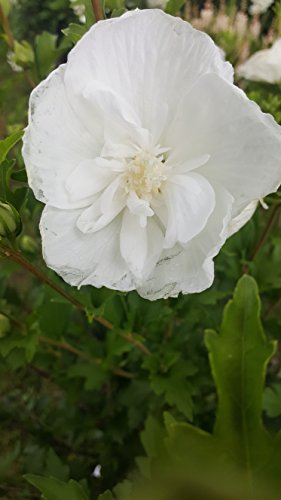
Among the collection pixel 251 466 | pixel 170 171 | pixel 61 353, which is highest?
pixel 170 171

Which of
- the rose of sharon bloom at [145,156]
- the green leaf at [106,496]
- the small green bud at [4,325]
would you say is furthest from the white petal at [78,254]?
the small green bud at [4,325]

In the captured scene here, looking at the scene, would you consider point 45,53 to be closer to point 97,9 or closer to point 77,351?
point 97,9

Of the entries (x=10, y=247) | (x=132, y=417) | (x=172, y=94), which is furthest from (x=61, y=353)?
(x=172, y=94)

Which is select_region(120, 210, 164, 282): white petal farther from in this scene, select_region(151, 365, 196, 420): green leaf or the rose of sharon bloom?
select_region(151, 365, 196, 420): green leaf

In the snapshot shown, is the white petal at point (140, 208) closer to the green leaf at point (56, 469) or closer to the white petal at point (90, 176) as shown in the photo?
the white petal at point (90, 176)

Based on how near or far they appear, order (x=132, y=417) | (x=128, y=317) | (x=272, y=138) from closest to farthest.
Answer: (x=272, y=138) → (x=128, y=317) → (x=132, y=417)

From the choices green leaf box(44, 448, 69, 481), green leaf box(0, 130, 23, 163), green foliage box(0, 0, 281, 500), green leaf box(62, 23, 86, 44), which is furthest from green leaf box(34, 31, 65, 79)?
green leaf box(44, 448, 69, 481)

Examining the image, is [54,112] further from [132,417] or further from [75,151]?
[132,417]
